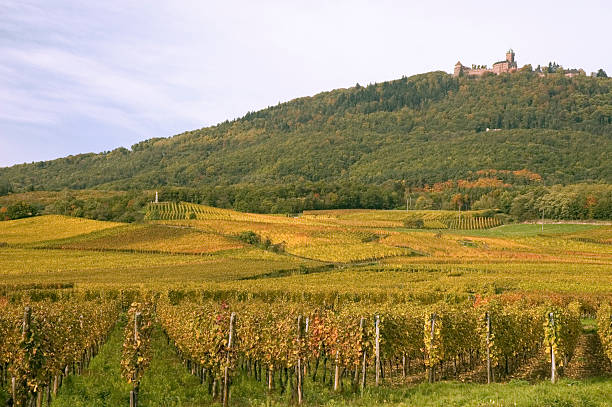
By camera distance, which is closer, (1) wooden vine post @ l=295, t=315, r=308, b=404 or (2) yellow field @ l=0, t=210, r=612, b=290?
(1) wooden vine post @ l=295, t=315, r=308, b=404

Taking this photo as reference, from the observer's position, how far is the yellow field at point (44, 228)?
266 ft

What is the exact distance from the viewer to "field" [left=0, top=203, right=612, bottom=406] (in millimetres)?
17234

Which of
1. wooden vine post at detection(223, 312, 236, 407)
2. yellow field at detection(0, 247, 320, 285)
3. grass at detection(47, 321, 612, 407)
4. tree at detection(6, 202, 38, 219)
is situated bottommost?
yellow field at detection(0, 247, 320, 285)

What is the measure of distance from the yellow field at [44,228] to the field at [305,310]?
1.35ft

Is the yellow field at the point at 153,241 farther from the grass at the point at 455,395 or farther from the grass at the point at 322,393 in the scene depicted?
the grass at the point at 455,395

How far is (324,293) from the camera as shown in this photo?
41.3 m

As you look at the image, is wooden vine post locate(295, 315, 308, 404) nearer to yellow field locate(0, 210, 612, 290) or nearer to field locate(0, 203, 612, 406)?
field locate(0, 203, 612, 406)

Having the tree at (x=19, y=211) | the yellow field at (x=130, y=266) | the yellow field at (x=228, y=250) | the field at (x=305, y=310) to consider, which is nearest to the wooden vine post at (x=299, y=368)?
the field at (x=305, y=310)

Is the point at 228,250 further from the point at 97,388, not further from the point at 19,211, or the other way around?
the point at 97,388

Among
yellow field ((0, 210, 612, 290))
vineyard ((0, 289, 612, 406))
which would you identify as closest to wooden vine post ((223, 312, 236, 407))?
vineyard ((0, 289, 612, 406))

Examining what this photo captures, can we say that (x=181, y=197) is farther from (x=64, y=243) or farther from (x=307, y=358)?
(x=307, y=358)

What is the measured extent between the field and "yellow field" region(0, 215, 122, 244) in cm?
41

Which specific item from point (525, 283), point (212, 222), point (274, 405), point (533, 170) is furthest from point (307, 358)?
point (533, 170)

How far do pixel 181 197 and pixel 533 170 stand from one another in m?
125
